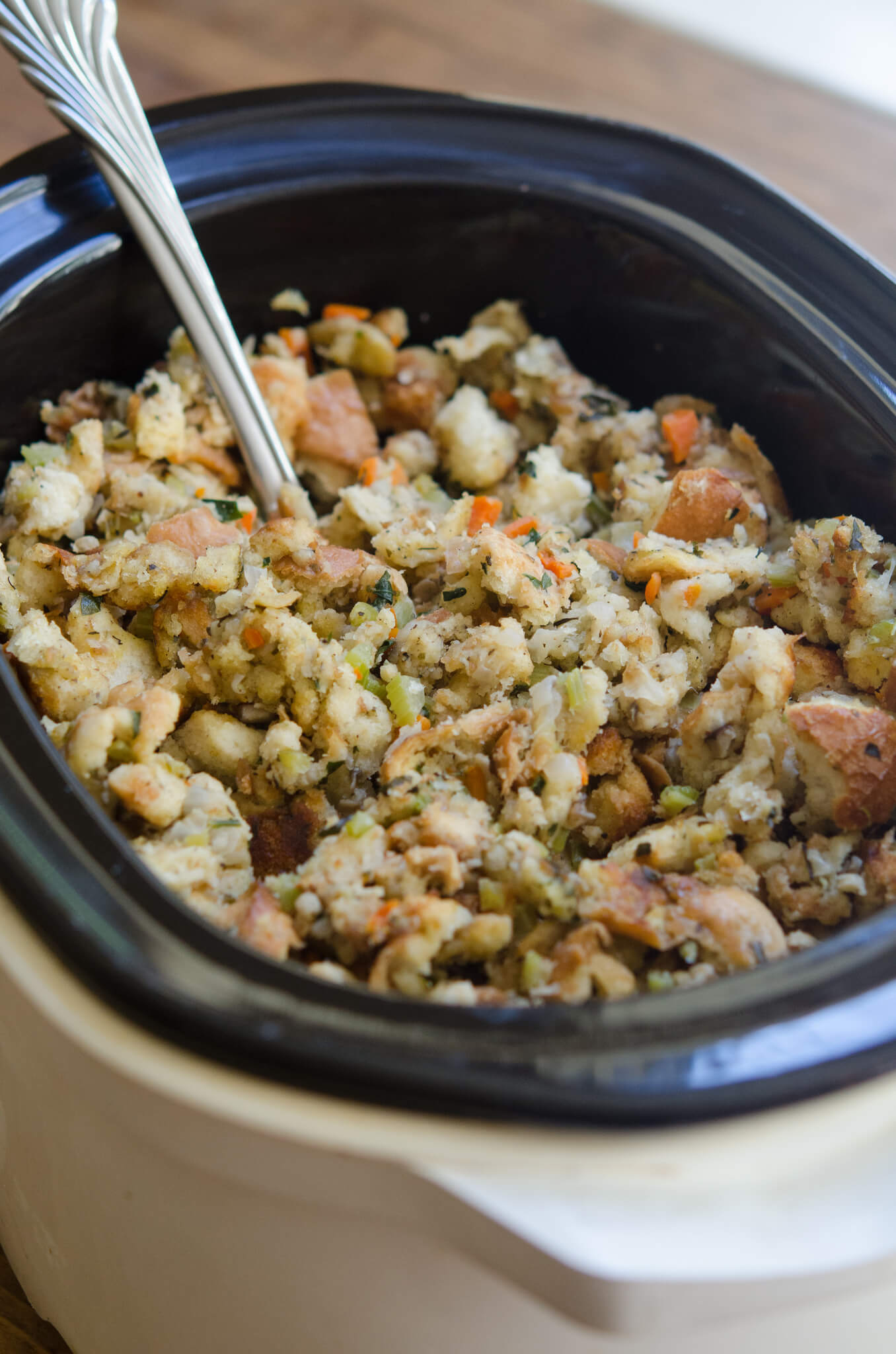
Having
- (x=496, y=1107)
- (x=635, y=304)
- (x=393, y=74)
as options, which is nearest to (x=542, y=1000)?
(x=496, y=1107)

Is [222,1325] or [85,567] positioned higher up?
[85,567]

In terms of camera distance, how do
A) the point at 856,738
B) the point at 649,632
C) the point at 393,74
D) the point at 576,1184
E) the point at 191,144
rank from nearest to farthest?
the point at 576,1184
the point at 856,738
the point at 649,632
the point at 191,144
the point at 393,74

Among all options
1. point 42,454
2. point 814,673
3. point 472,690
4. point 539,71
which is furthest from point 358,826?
point 539,71

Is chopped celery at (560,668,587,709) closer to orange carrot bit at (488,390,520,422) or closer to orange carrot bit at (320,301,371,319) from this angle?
orange carrot bit at (488,390,520,422)

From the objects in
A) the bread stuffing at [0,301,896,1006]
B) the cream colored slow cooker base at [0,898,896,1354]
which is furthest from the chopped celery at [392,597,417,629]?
the cream colored slow cooker base at [0,898,896,1354]

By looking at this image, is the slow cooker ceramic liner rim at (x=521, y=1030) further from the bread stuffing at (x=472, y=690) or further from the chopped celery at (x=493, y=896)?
the chopped celery at (x=493, y=896)

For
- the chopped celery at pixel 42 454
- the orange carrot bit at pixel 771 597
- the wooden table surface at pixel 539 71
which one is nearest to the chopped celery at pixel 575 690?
the orange carrot bit at pixel 771 597

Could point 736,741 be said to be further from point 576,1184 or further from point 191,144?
point 191,144
